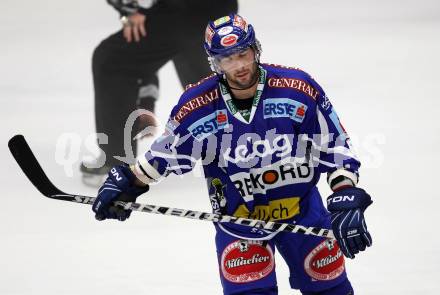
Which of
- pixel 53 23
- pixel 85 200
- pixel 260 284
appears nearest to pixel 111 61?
pixel 53 23

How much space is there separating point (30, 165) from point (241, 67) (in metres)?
1.10

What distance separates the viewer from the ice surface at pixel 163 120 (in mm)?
6156

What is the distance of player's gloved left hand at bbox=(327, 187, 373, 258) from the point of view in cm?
454

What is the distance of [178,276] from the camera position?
6.13 m

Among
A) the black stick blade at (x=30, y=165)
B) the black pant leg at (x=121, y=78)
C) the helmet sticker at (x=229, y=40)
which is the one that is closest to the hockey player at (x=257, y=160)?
the helmet sticker at (x=229, y=40)

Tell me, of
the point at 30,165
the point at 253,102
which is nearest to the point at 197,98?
the point at 253,102

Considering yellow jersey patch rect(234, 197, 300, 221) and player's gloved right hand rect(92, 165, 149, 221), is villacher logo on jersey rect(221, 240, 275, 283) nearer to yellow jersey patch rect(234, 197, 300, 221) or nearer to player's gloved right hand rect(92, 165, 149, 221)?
yellow jersey patch rect(234, 197, 300, 221)

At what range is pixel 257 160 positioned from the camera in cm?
479

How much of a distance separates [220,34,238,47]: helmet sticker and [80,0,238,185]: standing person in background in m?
3.48

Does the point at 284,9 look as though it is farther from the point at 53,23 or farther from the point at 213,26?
the point at 213,26

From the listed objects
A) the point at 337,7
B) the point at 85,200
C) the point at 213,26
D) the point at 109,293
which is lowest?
the point at 109,293

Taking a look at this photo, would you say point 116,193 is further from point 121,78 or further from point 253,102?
point 121,78

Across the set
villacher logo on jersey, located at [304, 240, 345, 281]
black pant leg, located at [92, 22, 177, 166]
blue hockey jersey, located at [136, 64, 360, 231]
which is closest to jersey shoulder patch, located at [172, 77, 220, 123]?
blue hockey jersey, located at [136, 64, 360, 231]

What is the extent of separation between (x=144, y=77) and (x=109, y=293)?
2703mm
